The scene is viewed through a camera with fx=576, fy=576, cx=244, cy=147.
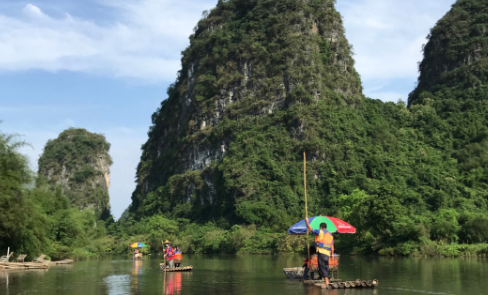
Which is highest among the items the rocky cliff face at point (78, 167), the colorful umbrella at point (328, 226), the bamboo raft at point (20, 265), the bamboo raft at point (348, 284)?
the rocky cliff face at point (78, 167)

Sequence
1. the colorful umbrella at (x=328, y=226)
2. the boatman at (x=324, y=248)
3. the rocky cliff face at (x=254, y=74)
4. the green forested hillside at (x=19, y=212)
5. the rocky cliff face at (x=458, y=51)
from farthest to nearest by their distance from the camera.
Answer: the rocky cliff face at (x=458, y=51)
the rocky cliff face at (x=254, y=74)
the green forested hillside at (x=19, y=212)
the colorful umbrella at (x=328, y=226)
the boatman at (x=324, y=248)

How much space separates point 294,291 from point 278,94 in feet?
235

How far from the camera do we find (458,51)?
8925 centimetres

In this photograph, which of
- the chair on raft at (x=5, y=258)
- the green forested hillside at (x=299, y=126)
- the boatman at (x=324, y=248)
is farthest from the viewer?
the green forested hillside at (x=299, y=126)

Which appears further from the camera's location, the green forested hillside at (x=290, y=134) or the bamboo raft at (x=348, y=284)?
the green forested hillside at (x=290, y=134)

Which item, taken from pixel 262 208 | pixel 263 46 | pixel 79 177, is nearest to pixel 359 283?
pixel 262 208

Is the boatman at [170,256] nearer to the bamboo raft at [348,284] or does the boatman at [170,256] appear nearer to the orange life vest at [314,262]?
the orange life vest at [314,262]

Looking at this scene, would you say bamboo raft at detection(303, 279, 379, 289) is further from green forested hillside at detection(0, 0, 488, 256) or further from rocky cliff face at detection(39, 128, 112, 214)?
rocky cliff face at detection(39, 128, 112, 214)

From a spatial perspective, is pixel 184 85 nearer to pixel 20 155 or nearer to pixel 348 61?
pixel 348 61

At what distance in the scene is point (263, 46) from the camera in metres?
92.5

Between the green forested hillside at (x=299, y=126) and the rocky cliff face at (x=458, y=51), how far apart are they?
186mm

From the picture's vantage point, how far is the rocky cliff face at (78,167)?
121006mm

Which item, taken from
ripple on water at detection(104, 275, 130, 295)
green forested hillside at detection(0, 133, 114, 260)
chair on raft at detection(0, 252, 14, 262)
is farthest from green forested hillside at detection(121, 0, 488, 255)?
ripple on water at detection(104, 275, 130, 295)

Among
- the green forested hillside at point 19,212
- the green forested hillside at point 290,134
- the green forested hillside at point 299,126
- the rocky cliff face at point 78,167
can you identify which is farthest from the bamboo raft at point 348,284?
the rocky cliff face at point 78,167
